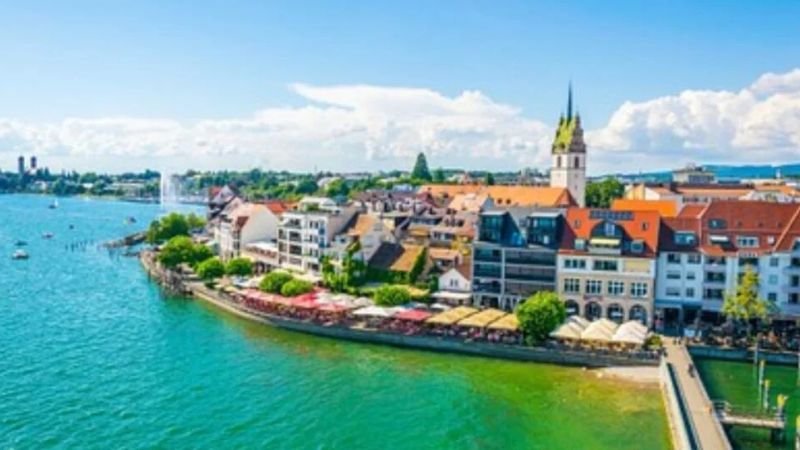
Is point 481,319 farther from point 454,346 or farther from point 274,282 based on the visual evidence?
point 274,282

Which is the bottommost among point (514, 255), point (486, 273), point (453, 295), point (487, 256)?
point (453, 295)

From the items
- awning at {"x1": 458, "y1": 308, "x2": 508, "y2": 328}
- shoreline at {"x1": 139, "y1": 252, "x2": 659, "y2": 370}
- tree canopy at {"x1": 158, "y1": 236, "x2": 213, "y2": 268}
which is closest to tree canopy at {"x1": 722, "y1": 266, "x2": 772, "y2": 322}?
shoreline at {"x1": 139, "y1": 252, "x2": 659, "y2": 370}

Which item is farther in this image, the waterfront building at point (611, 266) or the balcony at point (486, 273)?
the balcony at point (486, 273)

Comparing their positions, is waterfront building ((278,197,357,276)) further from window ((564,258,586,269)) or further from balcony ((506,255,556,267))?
window ((564,258,586,269))

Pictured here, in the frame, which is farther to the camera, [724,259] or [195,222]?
[195,222]

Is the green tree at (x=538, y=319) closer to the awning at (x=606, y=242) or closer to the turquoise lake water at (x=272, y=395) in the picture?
the turquoise lake water at (x=272, y=395)

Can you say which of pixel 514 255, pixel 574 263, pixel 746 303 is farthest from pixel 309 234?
pixel 746 303

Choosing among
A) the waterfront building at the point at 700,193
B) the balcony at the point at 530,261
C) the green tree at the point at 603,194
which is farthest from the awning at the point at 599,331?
the green tree at the point at 603,194
